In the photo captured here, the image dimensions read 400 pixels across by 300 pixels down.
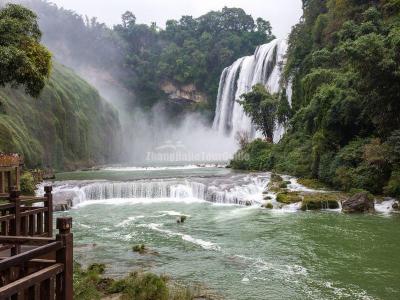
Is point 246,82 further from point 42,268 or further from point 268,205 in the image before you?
point 42,268

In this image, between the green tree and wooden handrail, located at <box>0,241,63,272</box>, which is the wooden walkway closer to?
wooden handrail, located at <box>0,241,63,272</box>

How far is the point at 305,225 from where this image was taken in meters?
15.7

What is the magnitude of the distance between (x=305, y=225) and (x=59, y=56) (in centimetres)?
6438

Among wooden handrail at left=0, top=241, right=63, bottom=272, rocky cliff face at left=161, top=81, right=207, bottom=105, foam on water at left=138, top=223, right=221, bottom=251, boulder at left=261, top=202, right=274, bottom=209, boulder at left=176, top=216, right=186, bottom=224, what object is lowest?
foam on water at left=138, top=223, right=221, bottom=251

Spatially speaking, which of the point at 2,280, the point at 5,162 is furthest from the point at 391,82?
the point at 2,280

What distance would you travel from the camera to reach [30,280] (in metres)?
3.27

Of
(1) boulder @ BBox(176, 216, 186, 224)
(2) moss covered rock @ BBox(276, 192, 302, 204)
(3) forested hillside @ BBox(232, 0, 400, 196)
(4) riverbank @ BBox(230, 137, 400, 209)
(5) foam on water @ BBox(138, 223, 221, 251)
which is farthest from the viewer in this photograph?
(2) moss covered rock @ BBox(276, 192, 302, 204)

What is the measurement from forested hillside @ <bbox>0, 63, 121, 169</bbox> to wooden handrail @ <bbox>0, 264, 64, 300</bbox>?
27257mm

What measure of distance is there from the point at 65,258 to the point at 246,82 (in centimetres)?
4962

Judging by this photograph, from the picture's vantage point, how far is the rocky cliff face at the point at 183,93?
74.4 metres

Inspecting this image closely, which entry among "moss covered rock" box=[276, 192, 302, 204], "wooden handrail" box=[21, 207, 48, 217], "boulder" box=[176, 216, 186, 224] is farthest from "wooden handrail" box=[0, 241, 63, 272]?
"moss covered rock" box=[276, 192, 302, 204]

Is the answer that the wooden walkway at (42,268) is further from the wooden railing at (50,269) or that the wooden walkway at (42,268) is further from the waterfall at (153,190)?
the waterfall at (153,190)

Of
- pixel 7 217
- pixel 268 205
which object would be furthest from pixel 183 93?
pixel 7 217

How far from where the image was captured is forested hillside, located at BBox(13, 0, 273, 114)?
73.1 m
